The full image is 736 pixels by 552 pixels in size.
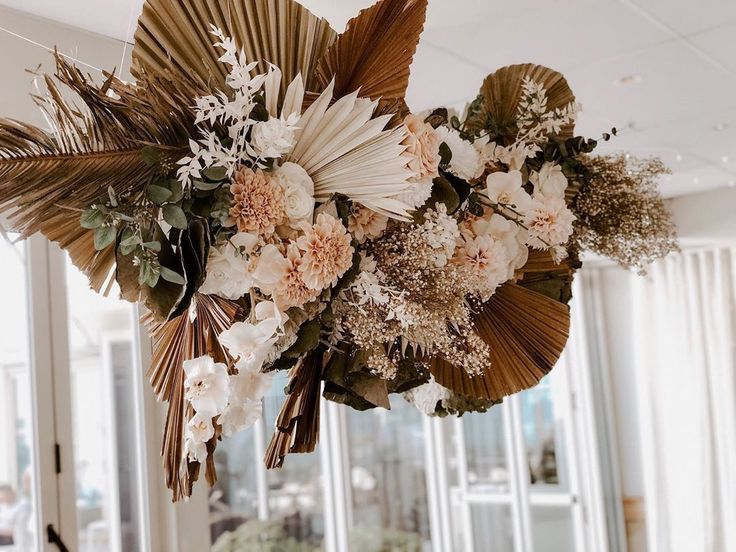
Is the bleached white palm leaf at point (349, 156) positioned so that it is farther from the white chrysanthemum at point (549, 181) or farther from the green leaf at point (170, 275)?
the white chrysanthemum at point (549, 181)

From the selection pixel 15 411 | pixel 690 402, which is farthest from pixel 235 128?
pixel 690 402

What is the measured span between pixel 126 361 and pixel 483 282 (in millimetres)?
1869

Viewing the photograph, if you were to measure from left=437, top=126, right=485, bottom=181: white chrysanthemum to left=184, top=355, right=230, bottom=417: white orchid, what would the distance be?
0.44m

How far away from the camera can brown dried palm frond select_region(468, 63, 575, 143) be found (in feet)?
4.32

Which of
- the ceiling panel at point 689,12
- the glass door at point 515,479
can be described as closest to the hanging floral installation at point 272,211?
the ceiling panel at point 689,12

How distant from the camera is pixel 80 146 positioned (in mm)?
910

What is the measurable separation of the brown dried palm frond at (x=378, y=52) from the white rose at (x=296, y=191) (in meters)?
0.13

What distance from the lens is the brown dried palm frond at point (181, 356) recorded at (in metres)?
1.01

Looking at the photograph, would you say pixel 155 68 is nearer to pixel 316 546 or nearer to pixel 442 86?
pixel 442 86

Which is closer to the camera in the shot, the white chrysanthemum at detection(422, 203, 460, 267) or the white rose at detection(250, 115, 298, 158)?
the white rose at detection(250, 115, 298, 158)

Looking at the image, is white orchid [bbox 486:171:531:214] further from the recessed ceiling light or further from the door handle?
the recessed ceiling light

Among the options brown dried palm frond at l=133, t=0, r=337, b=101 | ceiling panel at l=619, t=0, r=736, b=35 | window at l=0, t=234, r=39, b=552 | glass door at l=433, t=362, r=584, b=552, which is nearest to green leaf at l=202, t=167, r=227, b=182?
brown dried palm frond at l=133, t=0, r=337, b=101

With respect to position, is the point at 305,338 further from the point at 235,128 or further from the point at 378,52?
the point at 378,52

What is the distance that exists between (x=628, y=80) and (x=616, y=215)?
6.02ft
